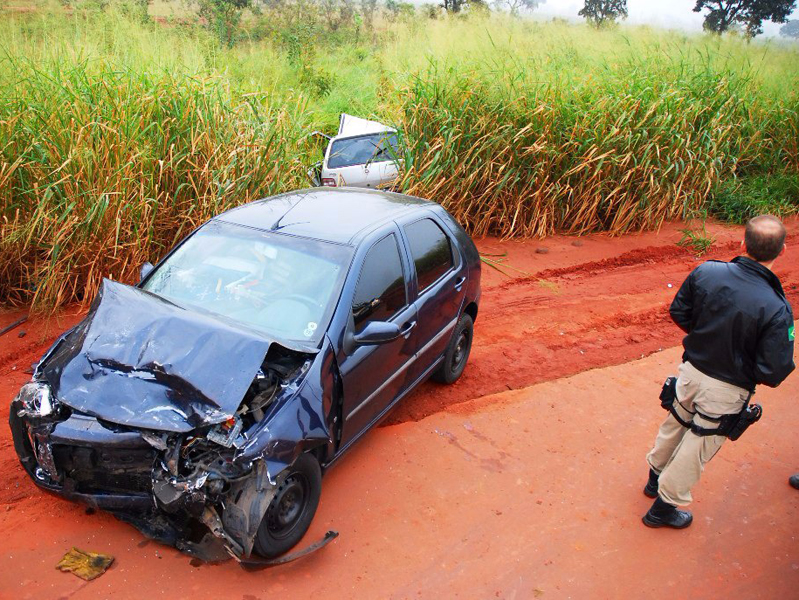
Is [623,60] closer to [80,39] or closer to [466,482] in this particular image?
[80,39]

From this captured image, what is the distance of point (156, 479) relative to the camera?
314 centimetres

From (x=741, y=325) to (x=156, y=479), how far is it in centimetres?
317

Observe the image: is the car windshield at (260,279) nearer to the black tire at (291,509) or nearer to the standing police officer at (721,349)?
the black tire at (291,509)

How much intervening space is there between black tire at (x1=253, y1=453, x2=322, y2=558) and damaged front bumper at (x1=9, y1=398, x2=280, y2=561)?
6.2 inches

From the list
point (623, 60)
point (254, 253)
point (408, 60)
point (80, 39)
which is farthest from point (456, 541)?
point (623, 60)

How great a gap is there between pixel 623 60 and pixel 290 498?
988 centimetres

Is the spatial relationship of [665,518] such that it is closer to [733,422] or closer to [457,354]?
[733,422]

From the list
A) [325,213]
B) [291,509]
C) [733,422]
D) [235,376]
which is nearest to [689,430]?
[733,422]

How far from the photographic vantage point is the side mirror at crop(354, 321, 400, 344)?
12.6 ft

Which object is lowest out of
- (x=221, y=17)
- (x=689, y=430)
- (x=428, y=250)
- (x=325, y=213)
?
(x=689, y=430)

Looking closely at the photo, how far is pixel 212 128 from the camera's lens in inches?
285

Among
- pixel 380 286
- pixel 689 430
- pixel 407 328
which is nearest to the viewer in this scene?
pixel 689 430

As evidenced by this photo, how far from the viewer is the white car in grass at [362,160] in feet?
30.8

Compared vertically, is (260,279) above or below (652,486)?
above
